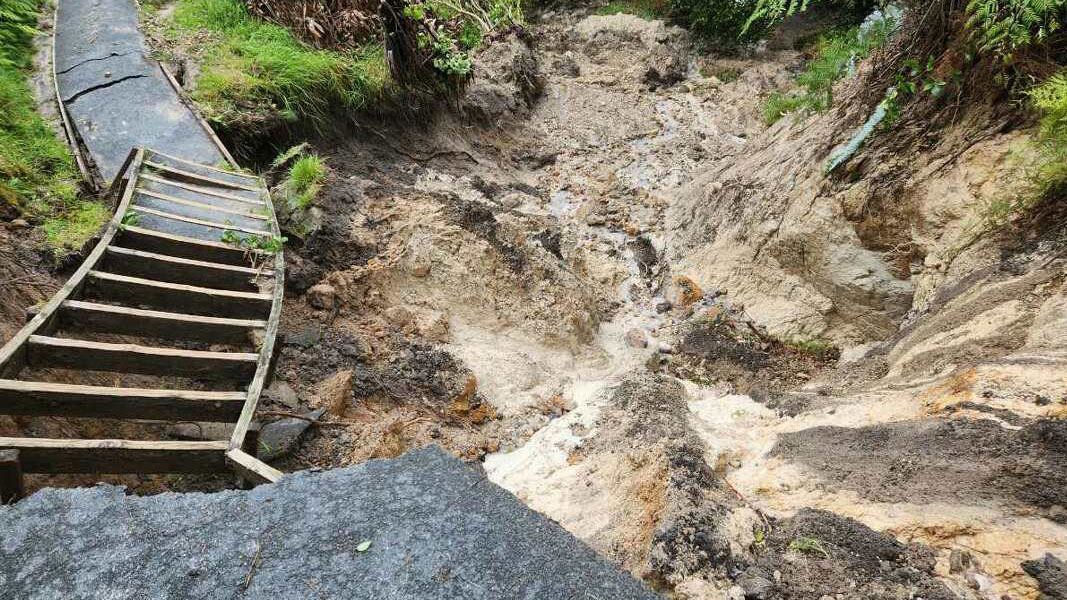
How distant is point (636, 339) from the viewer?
16.8 ft

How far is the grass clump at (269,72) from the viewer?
19.1 feet

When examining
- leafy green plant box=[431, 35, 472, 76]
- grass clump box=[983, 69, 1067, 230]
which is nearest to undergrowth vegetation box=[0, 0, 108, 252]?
leafy green plant box=[431, 35, 472, 76]

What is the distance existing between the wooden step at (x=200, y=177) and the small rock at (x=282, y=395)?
222cm

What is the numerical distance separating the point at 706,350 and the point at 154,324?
13.6 ft

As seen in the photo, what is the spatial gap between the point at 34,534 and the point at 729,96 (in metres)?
10.2

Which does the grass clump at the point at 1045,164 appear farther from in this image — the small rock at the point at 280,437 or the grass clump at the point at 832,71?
the small rock at the point at 280,437

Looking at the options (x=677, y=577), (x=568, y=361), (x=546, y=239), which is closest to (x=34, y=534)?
(x=677, y=577)

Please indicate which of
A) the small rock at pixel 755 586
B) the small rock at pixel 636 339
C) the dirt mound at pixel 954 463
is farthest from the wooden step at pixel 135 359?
the small rock at pixel 636 339

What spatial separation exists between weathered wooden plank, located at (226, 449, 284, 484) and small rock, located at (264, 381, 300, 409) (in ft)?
3.41

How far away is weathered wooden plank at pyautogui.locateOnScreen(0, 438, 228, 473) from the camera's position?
2297 millimetres

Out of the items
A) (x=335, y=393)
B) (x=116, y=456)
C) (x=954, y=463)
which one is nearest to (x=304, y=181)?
(x=335, y=393)

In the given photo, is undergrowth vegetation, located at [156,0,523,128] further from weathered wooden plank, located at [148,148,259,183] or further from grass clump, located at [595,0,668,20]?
grass clump, located at [595,0,668,20]

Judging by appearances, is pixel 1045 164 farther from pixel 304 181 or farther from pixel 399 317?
pixel 304 181

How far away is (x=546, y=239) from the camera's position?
5.66m
